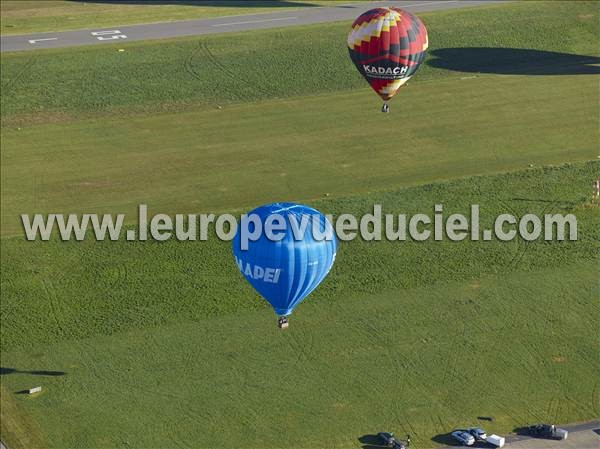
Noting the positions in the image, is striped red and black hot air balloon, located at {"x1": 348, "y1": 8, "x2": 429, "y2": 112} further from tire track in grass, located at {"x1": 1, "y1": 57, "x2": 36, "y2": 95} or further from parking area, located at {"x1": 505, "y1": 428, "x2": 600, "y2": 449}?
tire track in grass, located at {"x1": 1, "y1": 57, "x2": 36, "y2": 95}

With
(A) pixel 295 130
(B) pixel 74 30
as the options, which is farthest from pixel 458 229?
(B) pixel 74 30

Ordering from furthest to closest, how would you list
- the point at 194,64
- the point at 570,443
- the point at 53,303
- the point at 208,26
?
the point at 208,26
the point at 194,64
the point at 53,303
the point at 570,443

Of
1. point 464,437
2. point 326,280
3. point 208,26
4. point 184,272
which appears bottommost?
point 464,437

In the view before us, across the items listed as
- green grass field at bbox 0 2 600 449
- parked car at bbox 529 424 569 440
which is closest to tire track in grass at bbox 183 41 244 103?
green grass field at bbox 0 2 600 449

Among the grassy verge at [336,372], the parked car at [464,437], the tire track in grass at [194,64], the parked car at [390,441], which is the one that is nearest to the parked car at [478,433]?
the parked car at [464,437]

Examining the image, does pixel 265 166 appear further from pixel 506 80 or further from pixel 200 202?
pixel 506 80

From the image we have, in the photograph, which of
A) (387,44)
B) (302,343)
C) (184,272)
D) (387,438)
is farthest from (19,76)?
(387,438)

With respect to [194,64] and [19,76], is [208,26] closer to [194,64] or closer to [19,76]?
[194,64]
